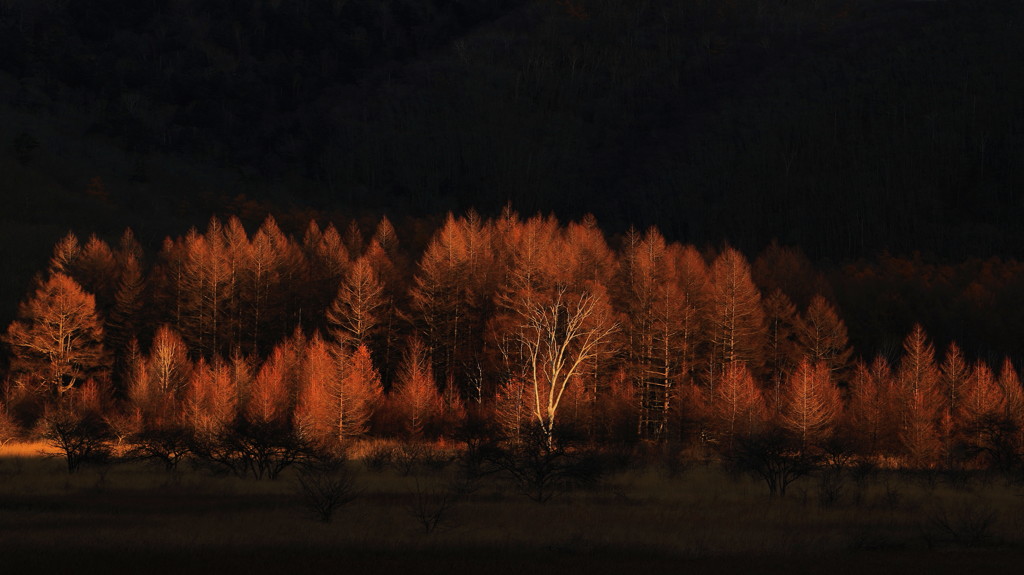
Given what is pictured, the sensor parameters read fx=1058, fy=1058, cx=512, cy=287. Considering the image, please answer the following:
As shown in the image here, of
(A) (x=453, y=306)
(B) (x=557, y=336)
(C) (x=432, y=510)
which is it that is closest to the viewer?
(C) (x=432, y=510)

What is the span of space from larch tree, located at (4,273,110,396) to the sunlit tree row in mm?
184

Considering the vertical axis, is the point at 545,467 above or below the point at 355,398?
below

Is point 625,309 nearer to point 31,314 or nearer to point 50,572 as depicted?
point 31,314

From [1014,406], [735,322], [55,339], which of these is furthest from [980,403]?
[55,339]

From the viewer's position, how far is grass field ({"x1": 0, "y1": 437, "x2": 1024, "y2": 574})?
25.4 metres

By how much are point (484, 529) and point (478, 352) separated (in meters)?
65.3

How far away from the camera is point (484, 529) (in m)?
30.9

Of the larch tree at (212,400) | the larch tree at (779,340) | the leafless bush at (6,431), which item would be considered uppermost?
the larch tree at (779,340)

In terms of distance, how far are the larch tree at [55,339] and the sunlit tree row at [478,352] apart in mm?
184

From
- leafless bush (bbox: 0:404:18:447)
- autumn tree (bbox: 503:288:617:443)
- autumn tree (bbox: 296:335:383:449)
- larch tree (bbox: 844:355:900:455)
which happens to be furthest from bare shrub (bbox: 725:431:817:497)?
leafless bush (bbox: 0:404:18:447)

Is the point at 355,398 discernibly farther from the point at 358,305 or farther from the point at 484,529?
the point at 484,529

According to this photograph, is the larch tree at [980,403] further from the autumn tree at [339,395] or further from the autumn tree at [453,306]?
the autumn tree at [339,395]

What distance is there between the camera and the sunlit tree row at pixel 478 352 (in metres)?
69.9

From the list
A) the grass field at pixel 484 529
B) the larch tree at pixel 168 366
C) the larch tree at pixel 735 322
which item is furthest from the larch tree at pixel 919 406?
the larch tree at pixel 168 366
